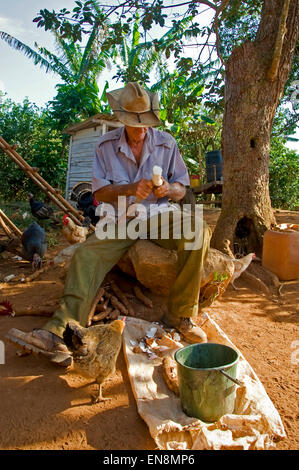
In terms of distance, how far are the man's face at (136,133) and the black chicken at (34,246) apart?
2807 mm

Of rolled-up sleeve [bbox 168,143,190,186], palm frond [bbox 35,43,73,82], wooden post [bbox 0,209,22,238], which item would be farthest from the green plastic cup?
palm frond [bbox 35,43,73,82]

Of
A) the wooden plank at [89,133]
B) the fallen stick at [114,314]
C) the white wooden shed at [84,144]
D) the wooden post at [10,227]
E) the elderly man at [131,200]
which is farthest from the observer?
the wooden plank at [89,133]

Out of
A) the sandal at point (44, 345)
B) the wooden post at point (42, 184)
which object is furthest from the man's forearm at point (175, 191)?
the wooden post at point (42, 184)

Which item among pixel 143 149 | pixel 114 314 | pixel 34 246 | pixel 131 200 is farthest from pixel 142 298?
pixel 34 246

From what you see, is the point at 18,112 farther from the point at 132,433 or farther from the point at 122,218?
the point at 132,433

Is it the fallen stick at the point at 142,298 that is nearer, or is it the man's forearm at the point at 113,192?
the man's forearm at the point at 113,192

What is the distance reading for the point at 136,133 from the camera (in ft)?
10.4

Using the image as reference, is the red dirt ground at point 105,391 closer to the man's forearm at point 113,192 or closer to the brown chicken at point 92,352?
the brown chicken at point 92,352

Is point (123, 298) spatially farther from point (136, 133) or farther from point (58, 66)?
point (58, 66)

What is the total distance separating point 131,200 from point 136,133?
2.00ft

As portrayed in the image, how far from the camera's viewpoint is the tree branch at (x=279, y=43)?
4.38m

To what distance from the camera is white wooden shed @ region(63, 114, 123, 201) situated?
10.7 meters

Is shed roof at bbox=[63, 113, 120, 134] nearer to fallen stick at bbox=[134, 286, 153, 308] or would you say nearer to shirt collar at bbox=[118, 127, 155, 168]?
shirt collar at bbox=[118, 127, 155, 168]

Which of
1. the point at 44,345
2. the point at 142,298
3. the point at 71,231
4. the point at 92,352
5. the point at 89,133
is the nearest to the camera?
the point at 92,352
